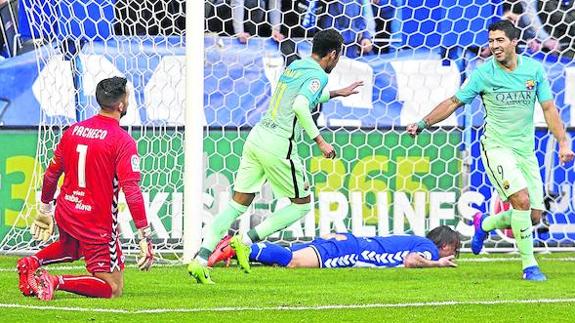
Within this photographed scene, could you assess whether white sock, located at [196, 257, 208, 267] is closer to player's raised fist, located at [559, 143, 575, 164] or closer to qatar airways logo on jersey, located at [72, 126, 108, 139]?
qatar airways logo on jersey, located at [72, 126, 108, 139]

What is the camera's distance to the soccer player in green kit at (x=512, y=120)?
9.94 m

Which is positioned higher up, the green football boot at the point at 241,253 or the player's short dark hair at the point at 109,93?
the player's short dark hair at the point at 109,93

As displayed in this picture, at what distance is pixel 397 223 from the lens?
1270 centimetres

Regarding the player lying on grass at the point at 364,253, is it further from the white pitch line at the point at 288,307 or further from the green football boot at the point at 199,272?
the white pitch line at the point at 288,307

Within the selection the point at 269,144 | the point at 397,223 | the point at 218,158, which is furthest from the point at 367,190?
the point at 269,144

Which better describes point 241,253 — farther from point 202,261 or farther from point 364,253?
point 364,253

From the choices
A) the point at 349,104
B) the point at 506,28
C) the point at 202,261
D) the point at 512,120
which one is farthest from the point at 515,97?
the point at 349,104

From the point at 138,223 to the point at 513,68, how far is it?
3431 millimetres

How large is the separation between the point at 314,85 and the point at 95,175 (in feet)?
7.57

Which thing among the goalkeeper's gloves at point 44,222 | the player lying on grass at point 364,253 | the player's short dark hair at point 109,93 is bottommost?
the player lying on grass at point 364,253

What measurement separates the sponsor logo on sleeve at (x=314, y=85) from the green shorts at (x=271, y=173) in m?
0.63

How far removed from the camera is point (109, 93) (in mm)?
8102

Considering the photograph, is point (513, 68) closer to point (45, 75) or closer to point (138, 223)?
point (138, 223)

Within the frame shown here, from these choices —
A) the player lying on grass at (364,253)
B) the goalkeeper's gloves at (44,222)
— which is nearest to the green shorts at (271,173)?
the player lying on grass at (364,253)
